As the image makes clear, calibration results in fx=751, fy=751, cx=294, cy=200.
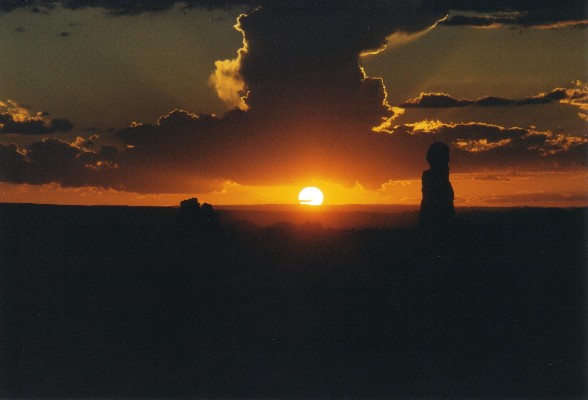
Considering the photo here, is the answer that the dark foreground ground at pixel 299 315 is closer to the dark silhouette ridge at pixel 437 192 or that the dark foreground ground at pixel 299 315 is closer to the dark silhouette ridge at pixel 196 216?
the dark silhouette ridge at pixel 196 216

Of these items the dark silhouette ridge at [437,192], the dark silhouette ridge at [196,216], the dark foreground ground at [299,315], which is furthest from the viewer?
the dark silhouette ridge at [196,216]

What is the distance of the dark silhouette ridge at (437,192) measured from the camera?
78125mm

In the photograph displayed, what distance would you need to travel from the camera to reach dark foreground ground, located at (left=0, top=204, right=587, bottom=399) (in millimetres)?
48250

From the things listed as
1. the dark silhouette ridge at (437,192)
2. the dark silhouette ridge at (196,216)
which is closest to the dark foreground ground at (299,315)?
the dark silhouette ridge at (196,216)

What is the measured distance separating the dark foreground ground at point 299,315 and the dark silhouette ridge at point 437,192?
2902 mm

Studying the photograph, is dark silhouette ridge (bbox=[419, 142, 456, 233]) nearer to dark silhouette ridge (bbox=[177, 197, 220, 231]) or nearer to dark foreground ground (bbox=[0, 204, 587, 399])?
dark foreground ground (bbox=[0, 204, 587, 399])

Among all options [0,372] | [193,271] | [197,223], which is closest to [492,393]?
[0,372]

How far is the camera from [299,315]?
6319 cm

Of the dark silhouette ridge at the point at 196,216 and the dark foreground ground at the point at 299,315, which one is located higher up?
the dark silhouette ridge at the point at 196,216

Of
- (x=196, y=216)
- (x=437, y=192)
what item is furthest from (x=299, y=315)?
(x=196, y=216)

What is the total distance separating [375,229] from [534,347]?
50.7 metres

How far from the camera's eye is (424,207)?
79.8 m

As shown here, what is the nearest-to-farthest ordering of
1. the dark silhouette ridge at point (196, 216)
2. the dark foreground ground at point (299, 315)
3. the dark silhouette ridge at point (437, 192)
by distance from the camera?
1. the dark foreground ground at point (299, 315)
2. the dark silhouette ridge at point (437, 192)
3. the dark silhouette ridge at point (196, 216)

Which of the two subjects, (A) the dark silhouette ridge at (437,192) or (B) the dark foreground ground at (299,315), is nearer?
(B) the dark foreground ground at (299,315)
